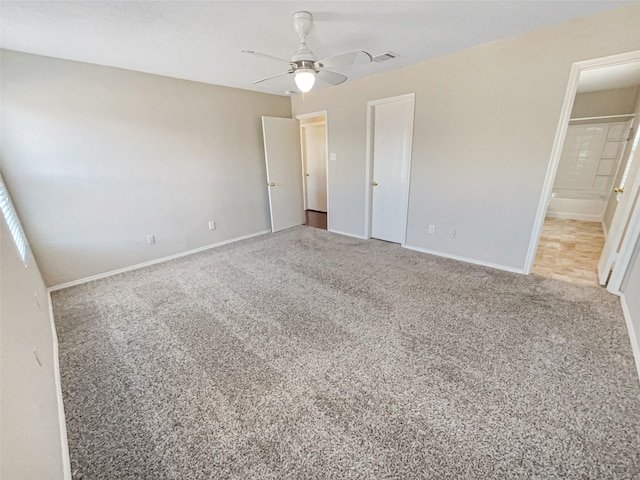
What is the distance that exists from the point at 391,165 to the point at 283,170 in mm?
1969

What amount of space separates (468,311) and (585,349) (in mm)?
770

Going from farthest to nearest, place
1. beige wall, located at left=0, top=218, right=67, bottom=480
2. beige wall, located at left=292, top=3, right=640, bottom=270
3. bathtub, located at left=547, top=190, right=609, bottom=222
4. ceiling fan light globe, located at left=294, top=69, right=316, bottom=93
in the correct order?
bathtub, located at left=547, top=190, right=609, bottom=222 → beige wall, located at left=292, top=3, right=640, bottom=270 → ceiling fan light globe, located at left=294, top=69, right=316, bottom=93 → beige wall, located at left=0, top=218, right=67, bottom=480

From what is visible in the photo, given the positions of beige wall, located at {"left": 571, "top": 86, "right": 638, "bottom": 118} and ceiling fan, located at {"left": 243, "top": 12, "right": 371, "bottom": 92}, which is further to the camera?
beige wall, located at {"left": 571, "top": 86, "right": 638, "bottom": 118}

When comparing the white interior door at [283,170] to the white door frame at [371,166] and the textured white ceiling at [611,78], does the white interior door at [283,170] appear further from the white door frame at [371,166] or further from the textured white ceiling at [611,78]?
the textured white ceiling at [611,78]

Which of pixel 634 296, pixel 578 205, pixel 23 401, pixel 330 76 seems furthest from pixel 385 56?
pixel 578 205

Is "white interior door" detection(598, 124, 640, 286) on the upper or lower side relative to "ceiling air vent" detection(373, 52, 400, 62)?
lower

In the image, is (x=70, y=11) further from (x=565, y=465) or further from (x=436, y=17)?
(x=565, y=465)

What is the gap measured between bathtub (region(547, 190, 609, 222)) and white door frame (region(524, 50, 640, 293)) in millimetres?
3680

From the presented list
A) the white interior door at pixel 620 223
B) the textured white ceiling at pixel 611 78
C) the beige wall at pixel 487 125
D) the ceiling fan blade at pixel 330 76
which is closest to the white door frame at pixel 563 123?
the beige wall at pixel 487 125

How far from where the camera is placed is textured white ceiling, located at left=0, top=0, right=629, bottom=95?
1912 millimetres

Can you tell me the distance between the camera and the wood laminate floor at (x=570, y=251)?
119 inches

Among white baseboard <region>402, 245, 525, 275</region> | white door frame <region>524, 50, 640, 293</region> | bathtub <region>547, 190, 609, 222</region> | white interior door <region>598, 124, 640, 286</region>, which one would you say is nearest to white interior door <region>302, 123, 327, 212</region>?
white baseboard <region>402, 245, 525, 275</region>

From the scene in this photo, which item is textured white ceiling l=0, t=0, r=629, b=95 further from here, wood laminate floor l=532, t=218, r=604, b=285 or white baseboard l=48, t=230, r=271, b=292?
wood laminate floor l=532, t=218, r=604, b=285

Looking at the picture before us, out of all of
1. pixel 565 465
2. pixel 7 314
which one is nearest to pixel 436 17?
pixel 565 465
